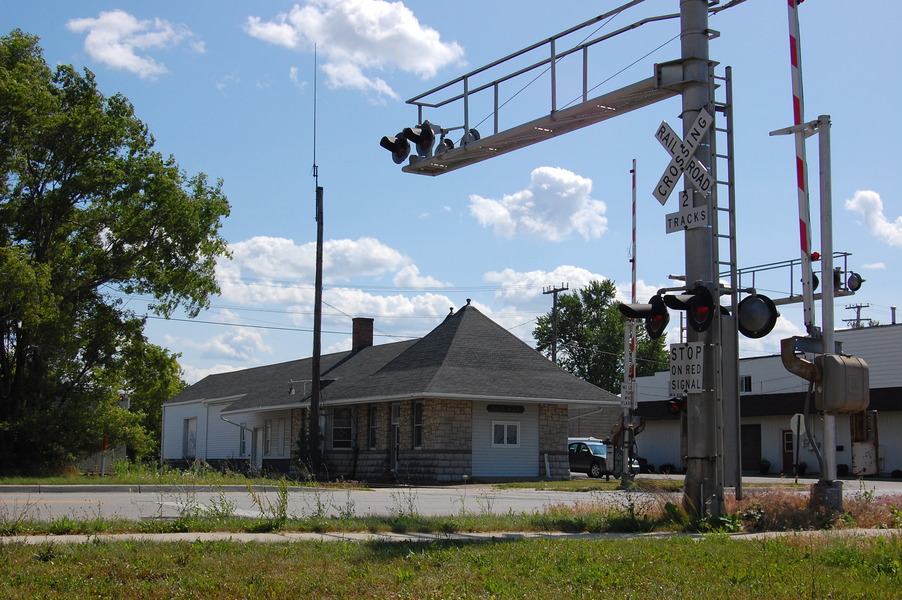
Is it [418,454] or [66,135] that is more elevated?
[66,135]

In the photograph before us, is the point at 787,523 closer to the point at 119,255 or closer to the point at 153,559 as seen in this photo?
the point at 153,559

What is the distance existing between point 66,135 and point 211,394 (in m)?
23.7

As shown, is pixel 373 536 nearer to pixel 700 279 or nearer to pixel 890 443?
pixel 700 279

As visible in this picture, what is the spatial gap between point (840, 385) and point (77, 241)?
25237mm

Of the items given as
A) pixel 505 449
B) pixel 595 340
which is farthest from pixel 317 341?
pixel 595 340

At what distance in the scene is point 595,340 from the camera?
288 feet

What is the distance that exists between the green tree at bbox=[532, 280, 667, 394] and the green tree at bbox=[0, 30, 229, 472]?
57705mm

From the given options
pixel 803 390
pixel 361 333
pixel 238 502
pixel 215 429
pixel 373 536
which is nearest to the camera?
pixel 373 536

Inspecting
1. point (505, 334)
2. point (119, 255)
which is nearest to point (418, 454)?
point (505, 334)

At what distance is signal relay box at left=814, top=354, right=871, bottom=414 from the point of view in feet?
43.5

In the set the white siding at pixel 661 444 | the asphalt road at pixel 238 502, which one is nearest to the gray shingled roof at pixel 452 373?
the asphalt road at pixel 238 502

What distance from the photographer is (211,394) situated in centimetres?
5162

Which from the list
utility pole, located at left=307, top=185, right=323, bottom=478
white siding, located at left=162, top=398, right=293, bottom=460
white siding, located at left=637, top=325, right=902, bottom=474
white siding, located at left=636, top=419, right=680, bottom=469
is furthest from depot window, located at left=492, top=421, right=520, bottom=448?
white siding, located at left=636, top=419, right=680, bottom=469

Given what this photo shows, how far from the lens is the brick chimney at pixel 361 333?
44625 millimetres
